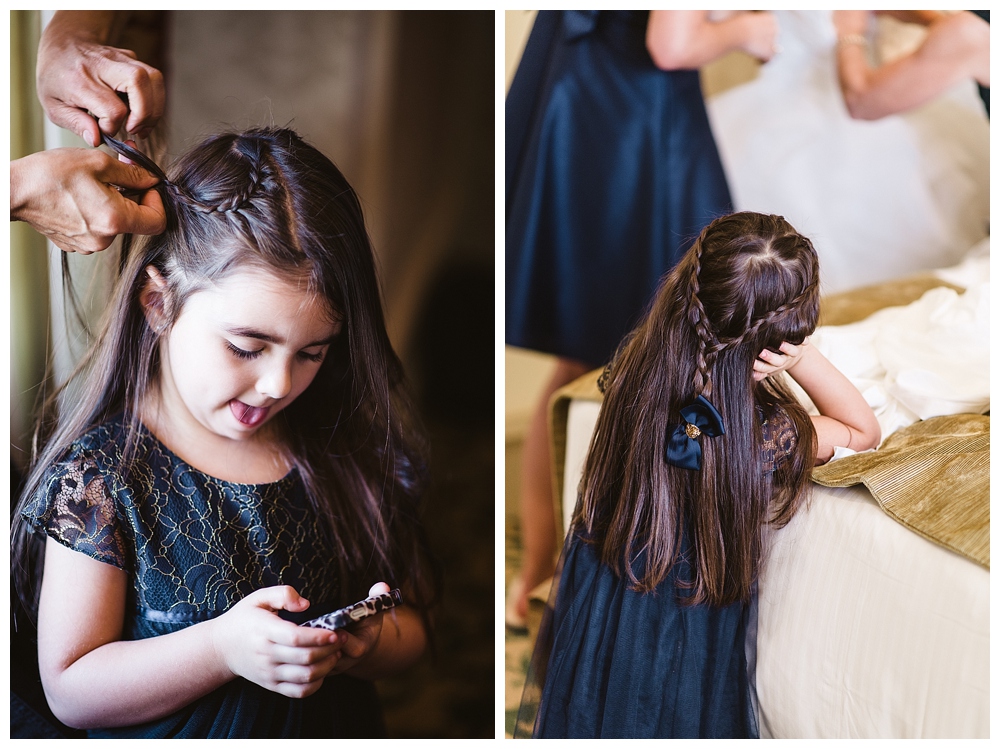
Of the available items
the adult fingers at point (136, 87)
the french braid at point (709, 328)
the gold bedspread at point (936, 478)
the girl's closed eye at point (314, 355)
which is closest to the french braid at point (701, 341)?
the french braid at point (709, 328)

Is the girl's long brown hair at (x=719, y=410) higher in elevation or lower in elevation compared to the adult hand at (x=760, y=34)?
lower

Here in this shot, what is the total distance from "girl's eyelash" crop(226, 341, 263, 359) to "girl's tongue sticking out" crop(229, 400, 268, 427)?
0.19 ft

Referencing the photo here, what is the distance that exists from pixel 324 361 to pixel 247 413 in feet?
0.35

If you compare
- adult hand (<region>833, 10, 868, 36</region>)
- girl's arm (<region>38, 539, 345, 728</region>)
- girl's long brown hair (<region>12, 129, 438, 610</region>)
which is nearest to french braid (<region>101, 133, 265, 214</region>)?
girl's long brown hair (<region>12, 129, 438, 610</region>)

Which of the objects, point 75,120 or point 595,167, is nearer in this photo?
point 75,120

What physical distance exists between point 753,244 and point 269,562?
2.18ft

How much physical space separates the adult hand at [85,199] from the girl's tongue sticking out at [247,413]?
0.69ft

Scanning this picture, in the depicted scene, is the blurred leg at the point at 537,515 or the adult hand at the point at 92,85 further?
the blurred leg at the point at 537,515

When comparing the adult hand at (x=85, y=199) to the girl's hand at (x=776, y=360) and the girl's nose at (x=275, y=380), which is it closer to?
the girl's nose at (x=275, y=380)

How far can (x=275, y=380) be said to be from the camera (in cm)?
89

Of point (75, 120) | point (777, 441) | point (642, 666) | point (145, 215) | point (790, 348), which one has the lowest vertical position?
point (642, 666)

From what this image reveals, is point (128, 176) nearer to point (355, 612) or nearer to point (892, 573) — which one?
point (355, 612)

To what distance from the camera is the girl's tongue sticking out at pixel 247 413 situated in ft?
2.93

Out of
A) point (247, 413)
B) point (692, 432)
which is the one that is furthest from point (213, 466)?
point (692, 432)
